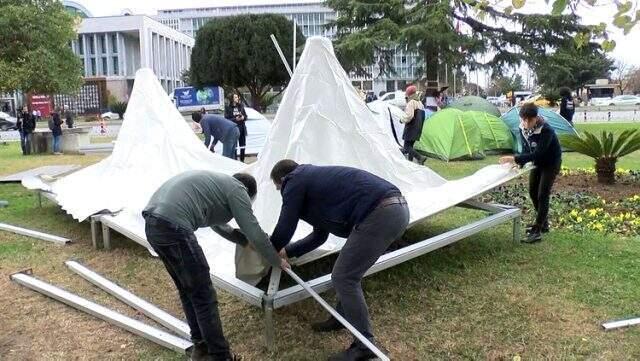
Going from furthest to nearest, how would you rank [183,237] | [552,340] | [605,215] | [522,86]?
1. [522,86]
2. [605,215]
3. [552,340]
4. [183,237]

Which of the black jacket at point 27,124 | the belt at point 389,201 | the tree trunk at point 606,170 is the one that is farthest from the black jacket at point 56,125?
the belt at point 389,201

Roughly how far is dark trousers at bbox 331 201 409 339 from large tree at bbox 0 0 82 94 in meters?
9.63

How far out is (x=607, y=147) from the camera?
9414 millimetres

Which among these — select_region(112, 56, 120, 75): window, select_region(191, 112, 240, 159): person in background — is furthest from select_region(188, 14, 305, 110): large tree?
select_region(112, 56, 120, 75): window

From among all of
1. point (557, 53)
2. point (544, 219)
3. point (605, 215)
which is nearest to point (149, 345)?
point (544, 219)

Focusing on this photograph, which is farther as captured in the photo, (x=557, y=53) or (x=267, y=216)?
(x=557, y=53)

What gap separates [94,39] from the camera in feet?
257

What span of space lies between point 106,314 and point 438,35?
21.6 metres

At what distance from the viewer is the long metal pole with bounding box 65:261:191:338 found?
4727 mm

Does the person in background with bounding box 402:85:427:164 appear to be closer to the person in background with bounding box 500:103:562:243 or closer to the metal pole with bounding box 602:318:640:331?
the person in background with bounding box 500:103:562:243

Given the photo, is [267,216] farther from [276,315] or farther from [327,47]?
[327,47]

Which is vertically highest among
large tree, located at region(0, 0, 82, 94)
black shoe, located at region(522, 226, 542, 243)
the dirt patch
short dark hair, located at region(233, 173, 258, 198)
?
large tree, located at region(0, 0, 82, 94)

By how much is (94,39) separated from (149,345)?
266ft

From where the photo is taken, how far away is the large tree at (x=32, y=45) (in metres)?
11.4
